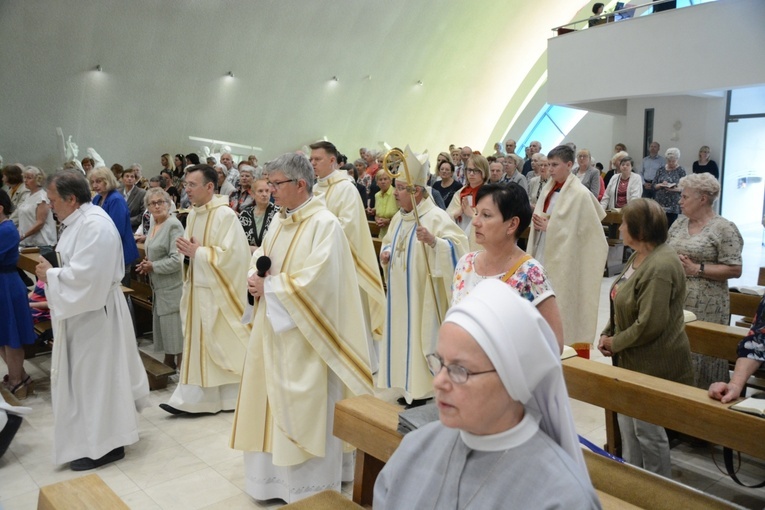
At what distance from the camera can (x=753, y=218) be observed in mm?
14094

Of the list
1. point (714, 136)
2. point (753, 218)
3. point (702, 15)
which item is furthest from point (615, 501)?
point (753, 218)

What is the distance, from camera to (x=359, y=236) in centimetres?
542

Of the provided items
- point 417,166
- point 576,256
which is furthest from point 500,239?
point 576,256

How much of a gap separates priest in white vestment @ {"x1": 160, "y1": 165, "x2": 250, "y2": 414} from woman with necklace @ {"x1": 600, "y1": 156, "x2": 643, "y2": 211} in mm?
7098

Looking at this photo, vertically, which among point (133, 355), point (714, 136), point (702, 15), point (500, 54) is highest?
point (500, 54)

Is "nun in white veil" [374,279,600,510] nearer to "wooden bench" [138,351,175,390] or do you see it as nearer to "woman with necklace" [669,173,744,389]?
"woman with necklace" [669,173,744,389]

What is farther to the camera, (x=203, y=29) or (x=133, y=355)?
(x=203, y=29)

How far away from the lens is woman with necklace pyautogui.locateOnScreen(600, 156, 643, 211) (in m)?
10.6

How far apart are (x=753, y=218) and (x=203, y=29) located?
12762 mm

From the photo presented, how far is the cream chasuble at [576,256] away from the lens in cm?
534

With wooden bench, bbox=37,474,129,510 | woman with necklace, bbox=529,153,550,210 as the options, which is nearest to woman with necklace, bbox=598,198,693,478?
wooden bench, bbox=37,474,129,510

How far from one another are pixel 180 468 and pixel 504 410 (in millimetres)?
3343

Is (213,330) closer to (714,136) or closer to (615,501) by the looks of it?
(615,501)

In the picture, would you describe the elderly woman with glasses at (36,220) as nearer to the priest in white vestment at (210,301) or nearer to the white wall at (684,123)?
the priest in white vestment at (210,301)
